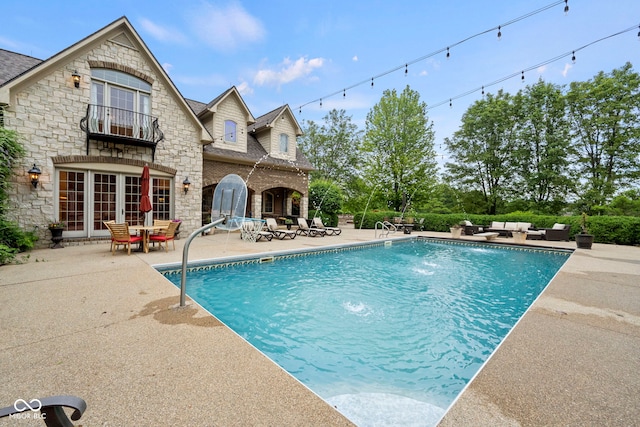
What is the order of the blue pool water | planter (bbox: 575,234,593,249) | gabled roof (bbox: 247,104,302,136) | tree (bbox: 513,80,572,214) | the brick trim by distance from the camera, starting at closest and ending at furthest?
the blue pool water
the brick trim
planter (bbox: 575,234,593,249)
gabled roof (bbox: 247,104,302,136)
tree (bbox: 513,80,572,214)

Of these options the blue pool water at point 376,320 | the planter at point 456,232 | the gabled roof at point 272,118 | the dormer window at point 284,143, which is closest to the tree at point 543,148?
the planter at point 456,232

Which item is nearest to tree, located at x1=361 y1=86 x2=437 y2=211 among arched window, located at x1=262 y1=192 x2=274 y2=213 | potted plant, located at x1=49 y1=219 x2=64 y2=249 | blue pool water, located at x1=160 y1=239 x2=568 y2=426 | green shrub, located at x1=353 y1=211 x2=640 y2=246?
green shrub, located at x1=353 y1=211 x2=640 y2=246

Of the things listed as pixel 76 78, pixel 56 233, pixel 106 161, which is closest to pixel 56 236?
pixel 56 233

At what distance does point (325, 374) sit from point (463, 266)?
270 inches

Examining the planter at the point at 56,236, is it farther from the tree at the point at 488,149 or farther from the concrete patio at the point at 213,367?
the tree at the point at 488,149

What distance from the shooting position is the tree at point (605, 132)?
1795 centimetres

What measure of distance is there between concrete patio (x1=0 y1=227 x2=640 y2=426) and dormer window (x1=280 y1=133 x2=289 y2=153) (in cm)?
1304

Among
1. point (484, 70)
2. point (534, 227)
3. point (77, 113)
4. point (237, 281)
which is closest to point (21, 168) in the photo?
point (77, 113)

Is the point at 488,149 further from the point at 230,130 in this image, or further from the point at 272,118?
the point at 230,130

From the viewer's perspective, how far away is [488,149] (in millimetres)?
23328

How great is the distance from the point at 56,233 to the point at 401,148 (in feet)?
71.3

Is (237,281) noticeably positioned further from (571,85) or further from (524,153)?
(571,85)

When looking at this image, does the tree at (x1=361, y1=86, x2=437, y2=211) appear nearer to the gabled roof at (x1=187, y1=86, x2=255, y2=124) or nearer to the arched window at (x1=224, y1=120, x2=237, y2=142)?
the gabled roof at (x1=187, y1=86, x2=255, y2=124)

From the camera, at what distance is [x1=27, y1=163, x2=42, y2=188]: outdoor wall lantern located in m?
8.14
